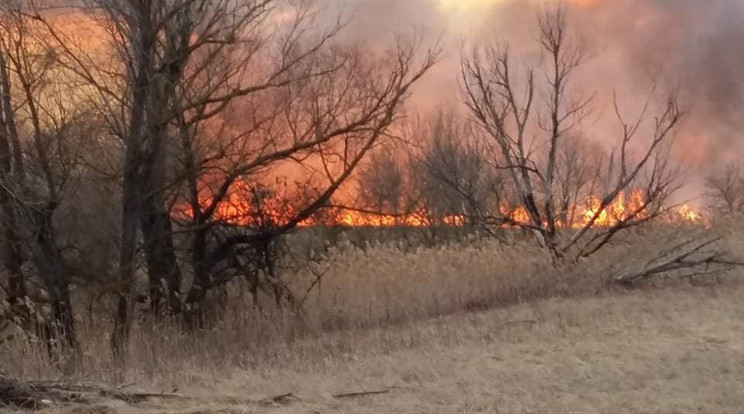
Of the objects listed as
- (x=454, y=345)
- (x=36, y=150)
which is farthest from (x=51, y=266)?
(x=454, y=345)

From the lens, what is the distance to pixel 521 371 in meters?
9.66

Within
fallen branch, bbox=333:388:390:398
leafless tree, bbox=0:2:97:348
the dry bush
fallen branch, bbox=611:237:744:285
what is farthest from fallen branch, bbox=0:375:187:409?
fallen branch, bbox=611:237:744:285

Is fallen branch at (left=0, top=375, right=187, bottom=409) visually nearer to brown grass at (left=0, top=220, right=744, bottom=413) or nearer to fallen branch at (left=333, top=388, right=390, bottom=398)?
brown grass at (left=0, top=220, right=744, bottom=413)

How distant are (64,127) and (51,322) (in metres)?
3.37

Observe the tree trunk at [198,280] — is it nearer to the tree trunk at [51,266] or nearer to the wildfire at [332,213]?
the wildfire at [332,213]

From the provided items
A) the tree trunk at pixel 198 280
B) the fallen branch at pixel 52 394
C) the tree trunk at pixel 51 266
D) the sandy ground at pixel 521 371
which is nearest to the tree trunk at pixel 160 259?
the tree trunk at pixel 198 280

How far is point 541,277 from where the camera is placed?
56.3 ft

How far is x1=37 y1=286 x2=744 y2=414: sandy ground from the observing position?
8.17 m

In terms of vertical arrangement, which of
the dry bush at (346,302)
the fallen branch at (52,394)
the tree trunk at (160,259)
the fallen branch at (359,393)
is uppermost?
the tree trunk at (160,259)

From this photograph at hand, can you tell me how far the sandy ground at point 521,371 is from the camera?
A: 8172 millimetres

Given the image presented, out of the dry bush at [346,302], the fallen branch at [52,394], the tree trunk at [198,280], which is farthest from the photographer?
the tree trunk at [198,280]

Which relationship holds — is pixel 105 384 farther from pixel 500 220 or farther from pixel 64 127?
pixel 500 220

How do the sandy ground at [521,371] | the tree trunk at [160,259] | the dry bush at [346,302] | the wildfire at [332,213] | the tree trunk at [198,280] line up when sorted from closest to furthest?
the sandy ground at [521,371] < the dry bush at [346,302] < the tree trunk at [160,259] < the tree trunk at [198,280] < the wildfire at [332,213]

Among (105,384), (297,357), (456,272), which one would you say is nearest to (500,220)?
(456,272)
